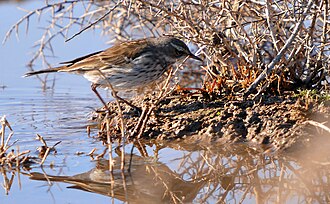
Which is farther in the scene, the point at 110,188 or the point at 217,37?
the point at 217,37

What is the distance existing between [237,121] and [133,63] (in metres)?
1.31

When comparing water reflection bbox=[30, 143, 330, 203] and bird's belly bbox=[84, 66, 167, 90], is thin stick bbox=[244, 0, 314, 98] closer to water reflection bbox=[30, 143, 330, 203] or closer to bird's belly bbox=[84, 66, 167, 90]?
water reflection bbox=[30, 143, 330, 203]

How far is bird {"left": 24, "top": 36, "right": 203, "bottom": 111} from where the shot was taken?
25.1ft

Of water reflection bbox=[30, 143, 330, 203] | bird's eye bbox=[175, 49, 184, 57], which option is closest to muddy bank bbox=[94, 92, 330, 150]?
water reflection bbox=[30, 143, 330, 203]

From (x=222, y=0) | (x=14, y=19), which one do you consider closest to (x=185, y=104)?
(x=222, y=0)

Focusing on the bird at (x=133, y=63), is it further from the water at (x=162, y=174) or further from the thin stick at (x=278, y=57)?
the thin stick at (x=278, y=57)

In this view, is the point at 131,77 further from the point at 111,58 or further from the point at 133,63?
the point at 111,58

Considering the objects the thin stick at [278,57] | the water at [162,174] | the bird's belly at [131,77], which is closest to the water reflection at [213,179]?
the water at [162,174]

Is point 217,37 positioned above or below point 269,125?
above

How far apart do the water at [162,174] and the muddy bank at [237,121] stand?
147 mm

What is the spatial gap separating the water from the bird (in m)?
0.59

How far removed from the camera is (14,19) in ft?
42.0

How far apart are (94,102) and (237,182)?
3.61 metres

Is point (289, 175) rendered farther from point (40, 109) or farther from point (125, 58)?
point (40, 109)
